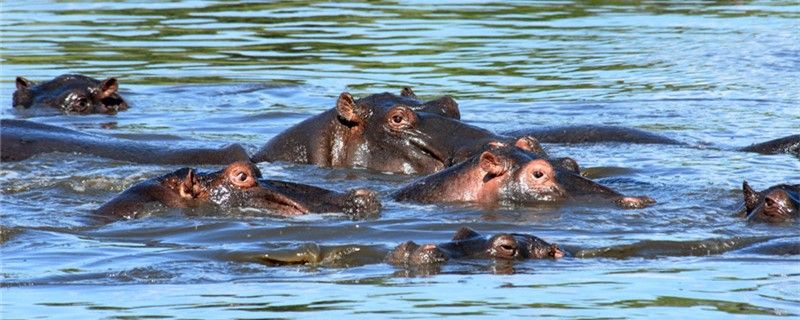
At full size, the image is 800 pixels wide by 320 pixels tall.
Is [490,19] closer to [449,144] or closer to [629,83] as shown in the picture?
[629,83]

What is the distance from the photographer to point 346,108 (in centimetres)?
1138

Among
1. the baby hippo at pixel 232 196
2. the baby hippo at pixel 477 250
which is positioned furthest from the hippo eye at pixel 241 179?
the baby hippo at pixel 477 250

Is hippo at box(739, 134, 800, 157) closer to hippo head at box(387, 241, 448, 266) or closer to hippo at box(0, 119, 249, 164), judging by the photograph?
hippo at box(0, 119, 249, 164)

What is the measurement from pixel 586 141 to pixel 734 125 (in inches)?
69.8

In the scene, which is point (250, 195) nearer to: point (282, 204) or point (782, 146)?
point (282, 204)

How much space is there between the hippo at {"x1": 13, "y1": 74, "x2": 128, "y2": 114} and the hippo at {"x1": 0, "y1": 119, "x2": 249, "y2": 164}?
10.5 feet

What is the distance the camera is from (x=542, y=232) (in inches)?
356

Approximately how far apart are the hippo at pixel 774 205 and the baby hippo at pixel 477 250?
150cm

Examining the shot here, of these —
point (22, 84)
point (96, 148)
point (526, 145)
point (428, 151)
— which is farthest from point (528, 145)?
point (22, 84)

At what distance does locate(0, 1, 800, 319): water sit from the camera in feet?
23.5

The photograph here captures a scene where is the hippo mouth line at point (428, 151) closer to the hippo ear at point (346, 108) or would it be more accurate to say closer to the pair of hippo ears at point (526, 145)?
the hippo ear at point (346, 108)

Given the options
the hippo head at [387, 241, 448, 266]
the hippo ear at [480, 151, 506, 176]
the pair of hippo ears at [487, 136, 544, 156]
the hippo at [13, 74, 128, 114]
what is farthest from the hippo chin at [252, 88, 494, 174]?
the hippo at [13, 74, 128, 114]

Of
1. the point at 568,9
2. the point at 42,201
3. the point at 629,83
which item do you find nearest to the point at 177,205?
the point at 42,201

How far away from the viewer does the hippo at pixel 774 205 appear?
30.0ft
